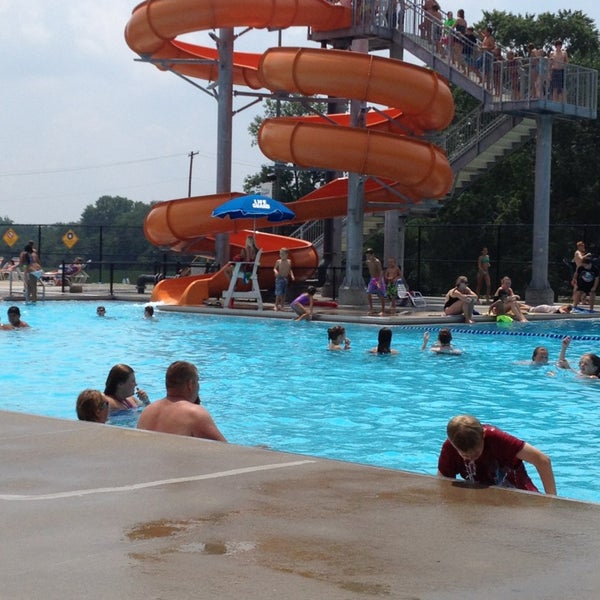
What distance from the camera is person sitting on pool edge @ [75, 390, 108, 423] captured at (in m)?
7.45

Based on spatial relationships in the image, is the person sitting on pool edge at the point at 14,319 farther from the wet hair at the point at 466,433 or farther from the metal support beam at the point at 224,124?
the wet hair at the point at 466,433

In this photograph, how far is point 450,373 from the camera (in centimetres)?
1466

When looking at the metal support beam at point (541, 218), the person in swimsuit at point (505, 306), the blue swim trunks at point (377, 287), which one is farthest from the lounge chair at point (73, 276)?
the person in swimsuit at point (505, 306)

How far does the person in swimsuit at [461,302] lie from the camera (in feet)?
70.3

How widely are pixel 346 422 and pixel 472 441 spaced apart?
5.62 m

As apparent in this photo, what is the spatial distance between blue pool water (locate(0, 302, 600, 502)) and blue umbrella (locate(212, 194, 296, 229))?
3555mm

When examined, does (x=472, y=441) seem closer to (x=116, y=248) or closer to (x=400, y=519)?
(x=400, y=519)

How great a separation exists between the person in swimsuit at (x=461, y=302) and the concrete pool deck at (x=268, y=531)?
15765 mm

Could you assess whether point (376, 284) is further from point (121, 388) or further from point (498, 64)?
point (121, 388)

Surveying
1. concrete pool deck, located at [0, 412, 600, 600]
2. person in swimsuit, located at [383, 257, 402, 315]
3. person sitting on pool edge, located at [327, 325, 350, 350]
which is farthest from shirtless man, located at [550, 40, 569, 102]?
concrete pool deck, located at [0, 412, 600, 600]

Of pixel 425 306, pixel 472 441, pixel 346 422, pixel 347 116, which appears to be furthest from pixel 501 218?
pixel 472 441

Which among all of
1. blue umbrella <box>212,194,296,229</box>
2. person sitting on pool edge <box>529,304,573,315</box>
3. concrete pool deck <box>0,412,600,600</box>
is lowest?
concrete pool deck <box>0,412,600,600</box>

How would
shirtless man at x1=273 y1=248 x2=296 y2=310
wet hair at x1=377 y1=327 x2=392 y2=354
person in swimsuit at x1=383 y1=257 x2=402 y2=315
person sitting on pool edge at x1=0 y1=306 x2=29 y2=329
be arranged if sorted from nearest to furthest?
wet hair at x1=377 y1=327 x2=392 y2=354 < person sitting on pool edge at x1=0 y1=306 x2=29 y2=329 < person in swimsuit at x1=383 y1=257 x2=402 y2=315 < shirtless man at x1=273 y1=248 x2=296 y2=310

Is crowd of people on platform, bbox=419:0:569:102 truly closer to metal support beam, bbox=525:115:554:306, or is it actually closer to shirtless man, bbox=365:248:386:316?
metal support beam, bbox=525:115:554:306
